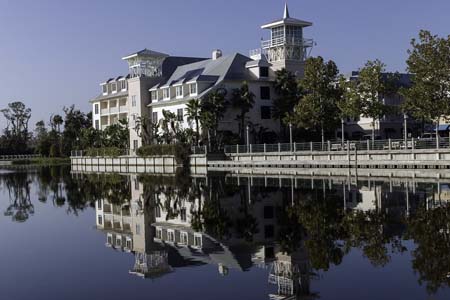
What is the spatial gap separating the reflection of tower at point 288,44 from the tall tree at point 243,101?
258 inches

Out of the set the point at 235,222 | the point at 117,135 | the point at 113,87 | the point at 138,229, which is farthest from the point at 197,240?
the point at 113,87

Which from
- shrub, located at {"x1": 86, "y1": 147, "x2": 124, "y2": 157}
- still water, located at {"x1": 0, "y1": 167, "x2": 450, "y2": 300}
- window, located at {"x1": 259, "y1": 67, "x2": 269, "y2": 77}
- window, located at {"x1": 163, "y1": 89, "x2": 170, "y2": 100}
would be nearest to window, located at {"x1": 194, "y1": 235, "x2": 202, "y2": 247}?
still water, located at {"x1": 0, "y1": 167, "x2": 450, "y2": 300}

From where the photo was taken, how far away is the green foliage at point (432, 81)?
166ft

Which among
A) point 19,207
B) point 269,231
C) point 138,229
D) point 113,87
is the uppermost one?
point 113,87

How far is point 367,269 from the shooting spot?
14.5 m

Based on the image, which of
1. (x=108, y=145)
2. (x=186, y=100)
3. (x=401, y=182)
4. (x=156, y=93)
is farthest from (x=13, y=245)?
(x=108, y=145)

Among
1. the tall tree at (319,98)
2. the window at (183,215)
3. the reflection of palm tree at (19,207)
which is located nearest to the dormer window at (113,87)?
the tall tree at (319,98)

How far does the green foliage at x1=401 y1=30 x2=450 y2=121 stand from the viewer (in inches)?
1988

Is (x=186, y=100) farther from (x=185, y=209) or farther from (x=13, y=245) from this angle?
(x=13, y=245)

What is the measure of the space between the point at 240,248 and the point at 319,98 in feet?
154

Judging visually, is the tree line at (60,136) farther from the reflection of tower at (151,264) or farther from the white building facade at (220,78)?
the reflection of tower at (151,264)

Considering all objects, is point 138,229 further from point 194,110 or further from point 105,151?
point 105,151

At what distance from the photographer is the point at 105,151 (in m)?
93.4

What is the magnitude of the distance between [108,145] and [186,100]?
71.7 ft
